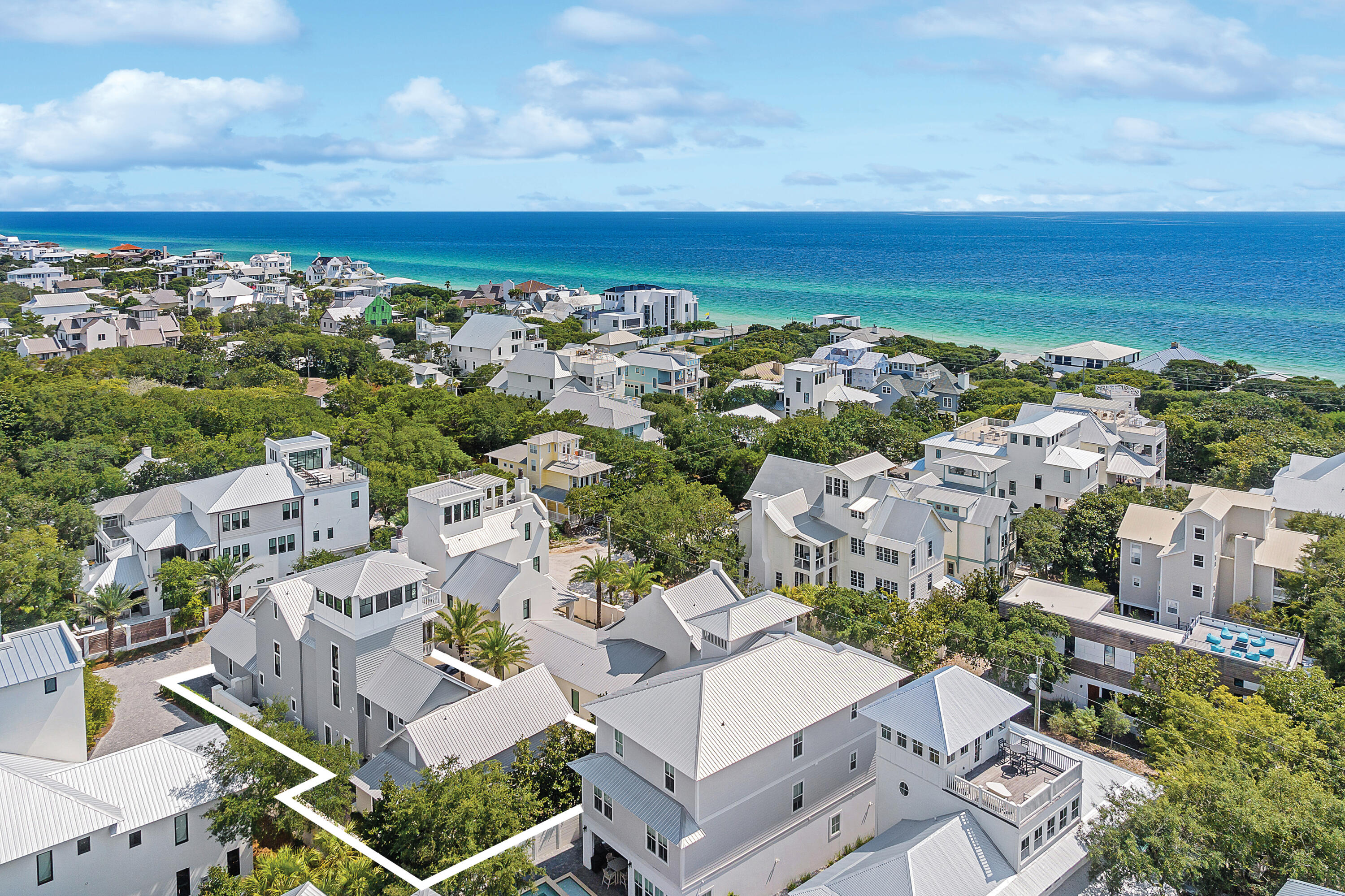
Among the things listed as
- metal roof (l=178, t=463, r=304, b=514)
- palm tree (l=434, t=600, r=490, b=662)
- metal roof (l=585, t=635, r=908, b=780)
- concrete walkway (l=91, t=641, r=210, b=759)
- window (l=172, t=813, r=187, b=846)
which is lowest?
concrete walkway (l=91, t=641, r=210, b=759)

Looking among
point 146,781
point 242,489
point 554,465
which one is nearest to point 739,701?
point 146,781

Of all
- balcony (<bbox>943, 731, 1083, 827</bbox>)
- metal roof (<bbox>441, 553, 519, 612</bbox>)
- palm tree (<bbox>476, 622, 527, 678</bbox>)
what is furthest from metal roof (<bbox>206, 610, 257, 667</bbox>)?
balcony (<bbox>943, 731, 1083, 827</bbox>)

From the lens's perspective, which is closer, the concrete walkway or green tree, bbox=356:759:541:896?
green tree, bbox=356:759:541:896

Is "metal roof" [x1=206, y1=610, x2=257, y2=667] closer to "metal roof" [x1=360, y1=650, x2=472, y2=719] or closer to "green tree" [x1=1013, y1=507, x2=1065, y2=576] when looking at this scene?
"metal roof" [x1=360, y1=650, x2=472, y2=719]

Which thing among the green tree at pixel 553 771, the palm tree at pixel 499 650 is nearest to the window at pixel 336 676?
the palm tree at pixel 499 650

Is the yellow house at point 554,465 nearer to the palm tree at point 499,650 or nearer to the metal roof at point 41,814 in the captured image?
the palm tree at point 499,650

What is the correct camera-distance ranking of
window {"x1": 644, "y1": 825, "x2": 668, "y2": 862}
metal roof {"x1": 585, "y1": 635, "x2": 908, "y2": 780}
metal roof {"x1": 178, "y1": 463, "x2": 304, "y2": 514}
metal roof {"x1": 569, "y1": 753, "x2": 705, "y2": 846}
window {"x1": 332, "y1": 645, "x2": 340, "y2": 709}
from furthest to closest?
metal roof {"x1": 178, "y1": 463, "x2": 304, "y2": 514} < window {"x1": 332, "y1": 645, "x2": 340, "y2": 709} < metal roof {"x1": 585, "y1": 635, "x2": 908, "y2": 780} < window {"x1": 644, "y1": 825, "x2": 668, "y2": 862} < metal roof {"x1": 569, "y1": 753, "x2": 705, "y2": 846}
